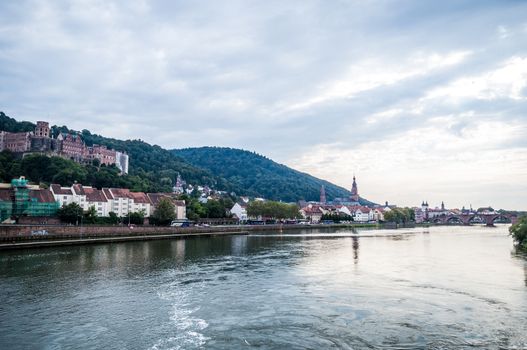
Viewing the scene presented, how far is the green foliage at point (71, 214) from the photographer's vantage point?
61125mm

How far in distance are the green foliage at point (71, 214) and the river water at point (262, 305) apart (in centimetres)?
3088

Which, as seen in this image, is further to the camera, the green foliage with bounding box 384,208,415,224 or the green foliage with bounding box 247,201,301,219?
the green foliage with bounding box 384,208,415,224

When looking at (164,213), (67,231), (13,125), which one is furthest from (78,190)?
(13,125)

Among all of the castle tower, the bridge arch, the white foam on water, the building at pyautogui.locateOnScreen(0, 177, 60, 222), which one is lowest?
the white foam on water

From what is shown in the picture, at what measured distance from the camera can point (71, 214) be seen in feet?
200

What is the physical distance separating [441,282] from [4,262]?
28.8 metres

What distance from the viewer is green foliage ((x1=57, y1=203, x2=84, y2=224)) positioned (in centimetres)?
6112

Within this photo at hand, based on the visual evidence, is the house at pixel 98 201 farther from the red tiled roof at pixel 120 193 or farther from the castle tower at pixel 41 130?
the castle tower at pixel 41 130

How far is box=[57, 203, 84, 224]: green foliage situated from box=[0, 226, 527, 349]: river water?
101 ft

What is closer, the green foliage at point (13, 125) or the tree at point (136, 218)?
the tree at point (136, 218)

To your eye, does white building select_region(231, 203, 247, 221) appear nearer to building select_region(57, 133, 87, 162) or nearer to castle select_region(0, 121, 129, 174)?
castle select_region(0, 121, 129, 174)

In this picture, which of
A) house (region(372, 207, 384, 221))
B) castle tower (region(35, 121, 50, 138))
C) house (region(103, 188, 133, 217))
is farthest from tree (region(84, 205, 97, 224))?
house (region(372, 207, 384, 221))

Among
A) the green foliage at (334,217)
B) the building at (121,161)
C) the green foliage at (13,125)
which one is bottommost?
the green foliage at (334,217)

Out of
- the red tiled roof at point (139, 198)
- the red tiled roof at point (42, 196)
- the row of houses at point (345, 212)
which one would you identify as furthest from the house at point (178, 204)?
the row of houses at point (345, 212)
